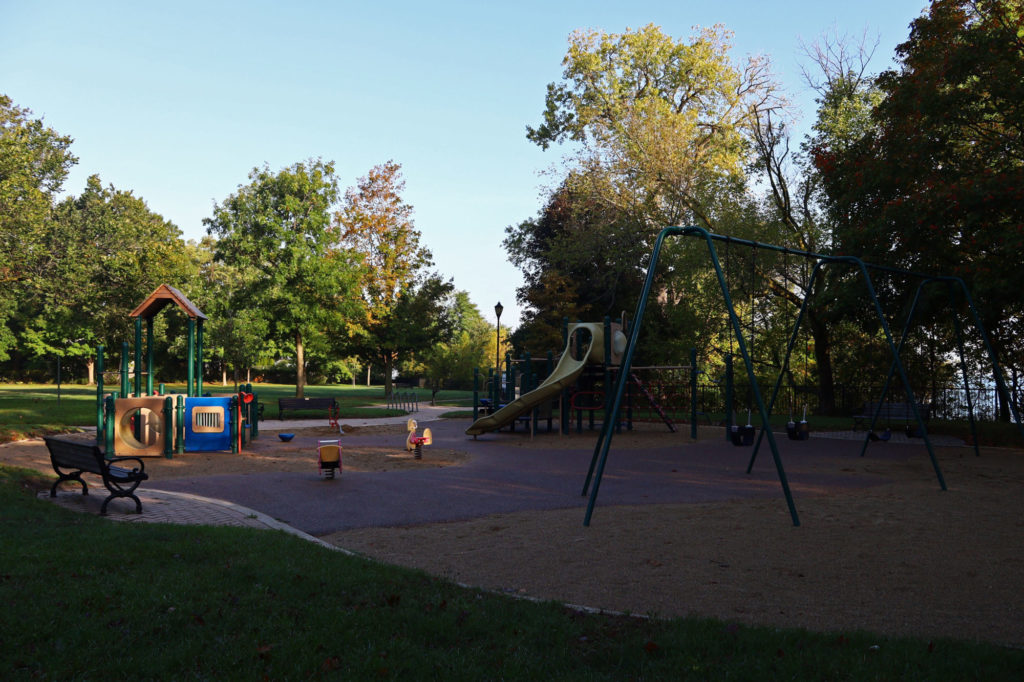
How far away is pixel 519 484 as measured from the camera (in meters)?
12.0

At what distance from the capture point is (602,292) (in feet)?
117

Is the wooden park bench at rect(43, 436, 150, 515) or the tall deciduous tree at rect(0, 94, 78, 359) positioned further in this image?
the tall deciduous tree at rect(0, 94, 78, 359)

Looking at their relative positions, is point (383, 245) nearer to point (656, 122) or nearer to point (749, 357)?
point (656, 122)

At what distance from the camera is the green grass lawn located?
411 cm

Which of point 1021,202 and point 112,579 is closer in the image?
point 112,579

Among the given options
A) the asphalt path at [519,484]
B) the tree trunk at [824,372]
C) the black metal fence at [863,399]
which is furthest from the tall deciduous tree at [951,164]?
the tree trunk at [824,372]

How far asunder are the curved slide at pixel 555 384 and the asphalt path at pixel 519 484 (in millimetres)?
2359

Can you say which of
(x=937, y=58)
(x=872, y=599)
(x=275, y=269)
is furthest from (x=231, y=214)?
(x=872, y=599)

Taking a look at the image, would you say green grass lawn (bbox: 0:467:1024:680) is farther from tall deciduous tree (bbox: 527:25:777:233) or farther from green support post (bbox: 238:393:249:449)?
tall deciduous tree (bbox: 527:25:777:233)

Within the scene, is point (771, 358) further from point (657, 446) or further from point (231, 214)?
point (231, 214)

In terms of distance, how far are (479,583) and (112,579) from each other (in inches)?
109

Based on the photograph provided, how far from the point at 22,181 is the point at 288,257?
12.5 m

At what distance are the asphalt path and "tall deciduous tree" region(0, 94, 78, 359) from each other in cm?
2669

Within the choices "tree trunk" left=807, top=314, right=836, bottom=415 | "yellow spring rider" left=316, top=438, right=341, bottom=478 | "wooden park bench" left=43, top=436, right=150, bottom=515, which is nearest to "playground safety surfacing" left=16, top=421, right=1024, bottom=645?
"yellow spring rider" left=316, top=438, right=341, bottom=478
